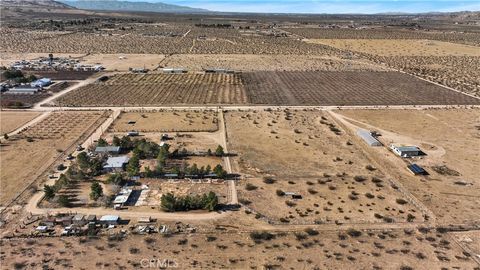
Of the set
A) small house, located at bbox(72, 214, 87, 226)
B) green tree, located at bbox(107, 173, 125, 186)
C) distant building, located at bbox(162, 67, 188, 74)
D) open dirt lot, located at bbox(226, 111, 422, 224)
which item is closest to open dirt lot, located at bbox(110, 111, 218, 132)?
open dirt lot, located at bbox(226, 111, 422, 224)

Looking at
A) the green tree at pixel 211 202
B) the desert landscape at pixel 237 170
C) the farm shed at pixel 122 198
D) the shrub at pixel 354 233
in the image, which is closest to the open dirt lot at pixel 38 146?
the desert landscape at pixel 237 170

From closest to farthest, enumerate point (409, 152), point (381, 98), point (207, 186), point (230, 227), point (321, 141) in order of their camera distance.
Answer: point (230, 227)
point (207, 186)
point (409, 152)
point (321, 141)
point (381, 98)

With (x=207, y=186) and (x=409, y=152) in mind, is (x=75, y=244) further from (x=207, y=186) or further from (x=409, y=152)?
(x=409, y=152)

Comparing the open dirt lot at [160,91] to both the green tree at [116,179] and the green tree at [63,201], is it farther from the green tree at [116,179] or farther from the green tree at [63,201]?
the green tree at [63,201]

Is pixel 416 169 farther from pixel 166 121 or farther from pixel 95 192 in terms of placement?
pixel 166 121

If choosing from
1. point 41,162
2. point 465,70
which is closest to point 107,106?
point 41,162

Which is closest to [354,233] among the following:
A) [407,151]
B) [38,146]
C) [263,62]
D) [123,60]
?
[407,151]
